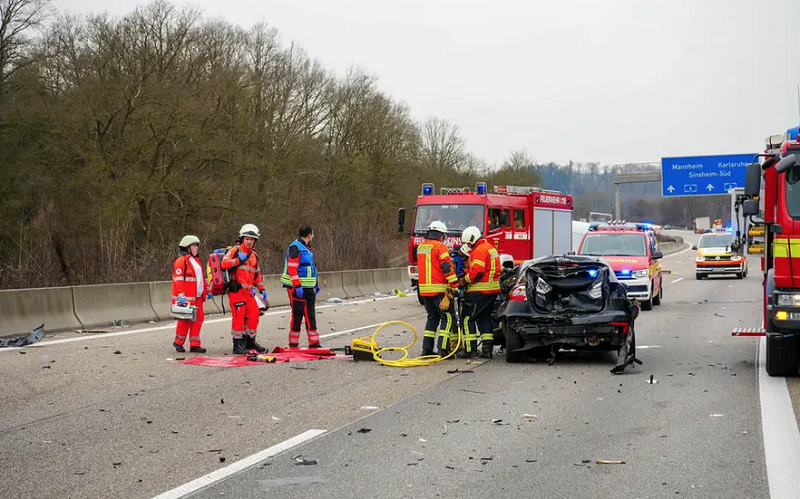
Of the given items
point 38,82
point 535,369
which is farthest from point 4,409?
point 38,82

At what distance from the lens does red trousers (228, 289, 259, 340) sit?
499 inches

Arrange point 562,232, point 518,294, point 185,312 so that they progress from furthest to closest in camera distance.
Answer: point 562,232 < point 185,312 < point 518,294

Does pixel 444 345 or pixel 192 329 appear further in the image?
pixel 192 329

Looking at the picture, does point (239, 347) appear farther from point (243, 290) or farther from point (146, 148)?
point (146, 148)

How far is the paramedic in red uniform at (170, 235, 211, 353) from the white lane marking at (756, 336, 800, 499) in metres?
7.34

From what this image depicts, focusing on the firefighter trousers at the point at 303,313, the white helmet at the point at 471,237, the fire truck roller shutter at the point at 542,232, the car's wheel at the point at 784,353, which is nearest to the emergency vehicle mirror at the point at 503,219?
the fire truck roller shutter at the point at 542,232

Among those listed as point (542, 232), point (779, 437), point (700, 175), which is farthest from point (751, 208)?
point (700, 175)

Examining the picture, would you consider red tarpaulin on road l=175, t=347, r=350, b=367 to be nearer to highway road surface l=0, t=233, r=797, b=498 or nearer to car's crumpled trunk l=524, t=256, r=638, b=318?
highway road surface l=0, t=233, r=797, b=498

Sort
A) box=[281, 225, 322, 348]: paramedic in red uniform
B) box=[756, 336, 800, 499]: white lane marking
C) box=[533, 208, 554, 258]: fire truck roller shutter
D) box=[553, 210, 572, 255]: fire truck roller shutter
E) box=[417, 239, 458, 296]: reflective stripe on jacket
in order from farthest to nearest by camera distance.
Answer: box=[553, 210, 572, 255]: fire truck roller shutter, box=[533, 208, 554, 258]: fire truck roller shutter, box=[281, 225, 322, 348]: paramedic in red uniform, box=[417, 239, 458, 296]: reflective stripe on jacket, box=[756, 336, 800, 499]: white lane marking

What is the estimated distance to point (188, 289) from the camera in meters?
13.1

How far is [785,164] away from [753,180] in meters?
0.41

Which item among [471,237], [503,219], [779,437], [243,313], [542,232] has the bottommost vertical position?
[779,437]

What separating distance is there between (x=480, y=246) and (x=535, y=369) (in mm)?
1865

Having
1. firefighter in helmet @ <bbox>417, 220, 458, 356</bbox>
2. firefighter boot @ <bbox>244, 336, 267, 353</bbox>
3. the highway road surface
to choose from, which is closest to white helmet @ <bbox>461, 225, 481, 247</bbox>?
firefighter in helmet @ <bbox>417, 220, 458, 356</bbox>
